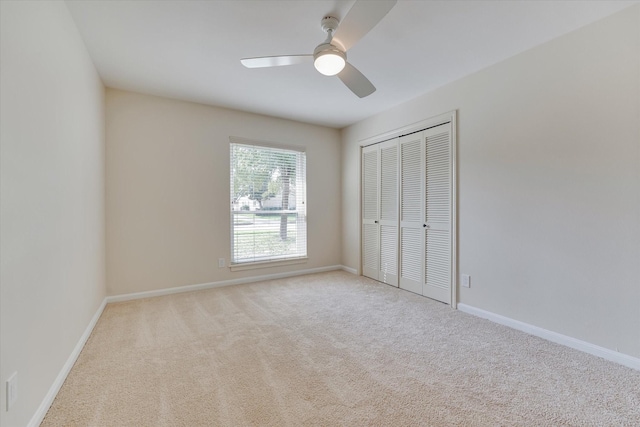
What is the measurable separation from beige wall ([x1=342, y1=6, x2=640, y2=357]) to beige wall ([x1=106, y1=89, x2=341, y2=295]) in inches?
110

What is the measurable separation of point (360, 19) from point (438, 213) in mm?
2338

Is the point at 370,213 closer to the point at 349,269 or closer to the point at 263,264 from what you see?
the point at 349,269

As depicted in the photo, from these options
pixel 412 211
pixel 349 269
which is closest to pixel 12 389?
pixel 412 211

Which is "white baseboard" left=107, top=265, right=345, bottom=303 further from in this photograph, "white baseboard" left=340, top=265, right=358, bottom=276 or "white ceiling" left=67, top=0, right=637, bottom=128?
"white ceiling" left=67, top=0, right=637, bottom=128

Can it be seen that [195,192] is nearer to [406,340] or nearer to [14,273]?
[14,273]

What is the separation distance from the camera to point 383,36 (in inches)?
90.2

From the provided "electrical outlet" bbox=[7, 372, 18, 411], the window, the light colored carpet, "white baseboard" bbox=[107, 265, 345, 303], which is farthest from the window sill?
"electrical outlet" bbox=[7, 372, 18, 411]

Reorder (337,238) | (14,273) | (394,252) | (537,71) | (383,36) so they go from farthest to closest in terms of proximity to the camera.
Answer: (337,238), (394,252), (537,71), (383,36), (14,273)

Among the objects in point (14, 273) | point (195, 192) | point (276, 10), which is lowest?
point (14, 273)

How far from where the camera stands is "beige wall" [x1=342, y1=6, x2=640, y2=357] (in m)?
2.02

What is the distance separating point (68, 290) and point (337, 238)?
369cm

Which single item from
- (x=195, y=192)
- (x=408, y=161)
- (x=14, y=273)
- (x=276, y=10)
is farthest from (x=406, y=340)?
(x=195, y=192)

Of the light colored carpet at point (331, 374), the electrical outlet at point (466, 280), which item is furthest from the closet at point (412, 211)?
the light colored carpet at point (331, 374)

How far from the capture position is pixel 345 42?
194 cm
